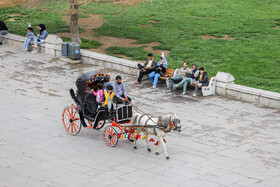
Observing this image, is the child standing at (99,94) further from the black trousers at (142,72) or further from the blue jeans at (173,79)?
the black trousers at (142,72)

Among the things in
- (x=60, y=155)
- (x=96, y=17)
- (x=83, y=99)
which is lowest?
(x=60, y=155)

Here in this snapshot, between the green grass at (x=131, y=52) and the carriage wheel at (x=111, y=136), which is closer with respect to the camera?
the carriage wheel at (x=111, y=136)

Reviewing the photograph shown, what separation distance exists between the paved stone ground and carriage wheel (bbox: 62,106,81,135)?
197 mm

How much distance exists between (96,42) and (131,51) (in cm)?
267

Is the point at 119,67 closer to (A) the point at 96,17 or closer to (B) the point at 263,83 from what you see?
(B) the point at 263,83

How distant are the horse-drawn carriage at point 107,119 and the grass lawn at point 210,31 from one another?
6.70 m

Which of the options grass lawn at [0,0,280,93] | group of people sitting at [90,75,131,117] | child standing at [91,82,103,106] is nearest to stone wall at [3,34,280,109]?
grass lawn at [0,0,280,93]

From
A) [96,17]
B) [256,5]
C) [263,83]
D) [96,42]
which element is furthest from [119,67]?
[256,5]

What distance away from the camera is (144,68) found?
19.9 metres

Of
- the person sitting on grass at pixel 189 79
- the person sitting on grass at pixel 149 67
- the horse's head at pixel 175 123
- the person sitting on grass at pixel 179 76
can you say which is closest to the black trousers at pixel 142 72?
the person sitting on grass at pixel 149 67

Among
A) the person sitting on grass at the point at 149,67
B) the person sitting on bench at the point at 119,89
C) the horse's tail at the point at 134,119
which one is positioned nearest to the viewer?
the horse's tail at the point at 134,119

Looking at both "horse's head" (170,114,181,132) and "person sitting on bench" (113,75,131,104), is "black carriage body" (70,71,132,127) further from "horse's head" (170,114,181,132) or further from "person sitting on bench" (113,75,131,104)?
"horse's head" (170,114,181,132)

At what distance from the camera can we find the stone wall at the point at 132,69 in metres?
17.3

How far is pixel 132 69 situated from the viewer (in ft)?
69.7
